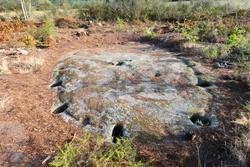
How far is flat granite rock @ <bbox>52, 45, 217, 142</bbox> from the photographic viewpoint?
5172 mm

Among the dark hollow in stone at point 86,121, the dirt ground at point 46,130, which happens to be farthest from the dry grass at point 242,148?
the dark hollow in stone at point 86,121

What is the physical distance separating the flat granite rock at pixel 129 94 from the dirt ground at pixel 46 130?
0.77ft

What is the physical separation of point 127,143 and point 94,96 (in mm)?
1770

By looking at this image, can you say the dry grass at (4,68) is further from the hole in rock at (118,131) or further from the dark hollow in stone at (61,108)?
the hole in rock at (118,131)

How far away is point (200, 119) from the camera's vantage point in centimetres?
525

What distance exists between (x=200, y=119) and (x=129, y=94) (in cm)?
127

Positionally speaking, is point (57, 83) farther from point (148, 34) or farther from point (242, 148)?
point (148, 34)

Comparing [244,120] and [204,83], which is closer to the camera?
[244,120]

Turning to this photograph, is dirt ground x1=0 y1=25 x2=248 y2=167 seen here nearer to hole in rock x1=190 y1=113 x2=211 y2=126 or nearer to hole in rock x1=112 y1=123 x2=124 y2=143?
hole in rock x1=190 y1=113 x2=211 y2=126

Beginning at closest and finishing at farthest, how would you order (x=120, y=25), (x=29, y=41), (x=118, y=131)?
(x=118, y=131), (x=29, y=41), (x=120, y=25)

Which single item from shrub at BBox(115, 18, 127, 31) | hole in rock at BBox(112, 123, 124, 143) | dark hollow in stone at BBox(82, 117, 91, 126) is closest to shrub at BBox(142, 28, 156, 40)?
shrub at BBox(115, 18, 127, 31)

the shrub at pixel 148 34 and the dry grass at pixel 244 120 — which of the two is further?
the shrub at pixel 148 34

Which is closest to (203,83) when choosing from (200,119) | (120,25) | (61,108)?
(200,119)

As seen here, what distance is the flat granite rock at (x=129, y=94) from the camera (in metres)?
5.17
